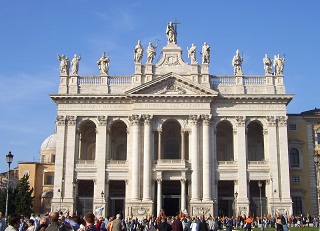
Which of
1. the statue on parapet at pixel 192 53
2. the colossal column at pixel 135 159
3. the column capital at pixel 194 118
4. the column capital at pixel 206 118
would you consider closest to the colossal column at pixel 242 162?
the column capital at pixel 206 118

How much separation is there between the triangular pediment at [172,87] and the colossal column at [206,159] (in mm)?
3031

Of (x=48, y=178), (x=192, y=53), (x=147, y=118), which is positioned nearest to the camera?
(x=147, y=118)

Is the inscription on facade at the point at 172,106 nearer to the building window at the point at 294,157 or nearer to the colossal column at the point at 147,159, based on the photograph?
the colossal column at the point at 147,159

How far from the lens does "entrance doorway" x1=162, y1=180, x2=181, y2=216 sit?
56.2 meters

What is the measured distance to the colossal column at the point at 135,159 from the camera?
54.3m

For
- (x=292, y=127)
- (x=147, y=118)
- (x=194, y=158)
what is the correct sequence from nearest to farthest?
1. (x=194, y=158)
2. (x=147, y=118)
3. (x=292, y=127)

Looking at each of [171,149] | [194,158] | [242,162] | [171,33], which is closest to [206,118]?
[194,158]

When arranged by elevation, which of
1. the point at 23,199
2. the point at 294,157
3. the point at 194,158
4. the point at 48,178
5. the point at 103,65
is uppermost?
the point at 103,65

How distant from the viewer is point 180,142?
5934cm

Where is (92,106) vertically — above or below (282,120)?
above

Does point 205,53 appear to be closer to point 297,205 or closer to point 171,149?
point 171,149

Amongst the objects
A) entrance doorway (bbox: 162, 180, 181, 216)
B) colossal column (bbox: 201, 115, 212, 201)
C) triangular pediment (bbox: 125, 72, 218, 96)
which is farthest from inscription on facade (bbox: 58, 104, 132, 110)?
entrance doorway (bbox: 162, 180, 181, 216)

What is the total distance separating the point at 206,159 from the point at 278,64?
48.7 ft

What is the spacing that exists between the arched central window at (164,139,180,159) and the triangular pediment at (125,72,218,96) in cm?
691
